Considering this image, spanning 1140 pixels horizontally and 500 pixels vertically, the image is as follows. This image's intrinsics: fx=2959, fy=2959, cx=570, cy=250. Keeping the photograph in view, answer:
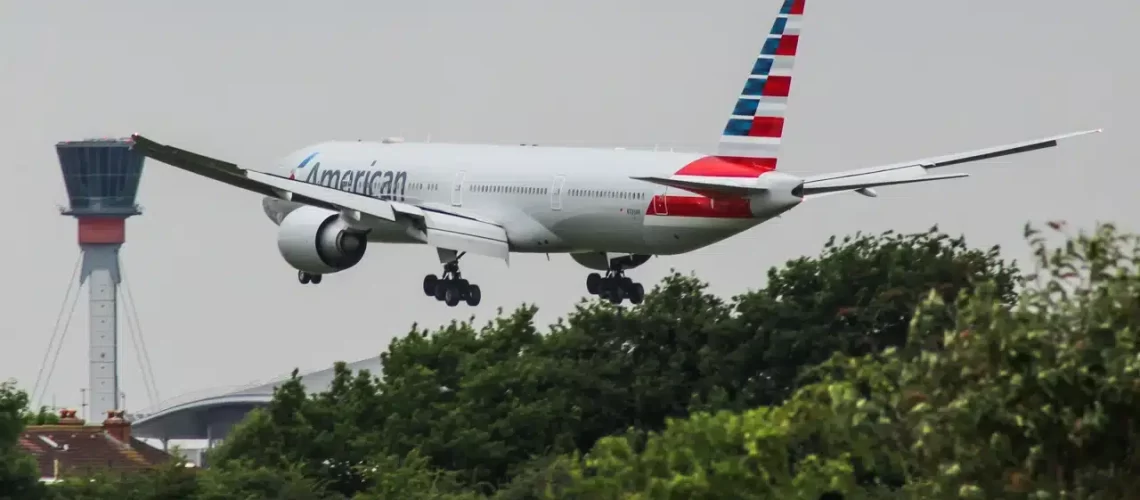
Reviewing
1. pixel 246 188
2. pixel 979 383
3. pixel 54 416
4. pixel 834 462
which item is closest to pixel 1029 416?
pixel 979 383

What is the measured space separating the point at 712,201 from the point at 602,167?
531cm

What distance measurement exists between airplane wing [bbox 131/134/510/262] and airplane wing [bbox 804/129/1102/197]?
38.4 ft

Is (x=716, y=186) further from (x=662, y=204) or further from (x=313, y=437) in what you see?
(x=313, y=437)

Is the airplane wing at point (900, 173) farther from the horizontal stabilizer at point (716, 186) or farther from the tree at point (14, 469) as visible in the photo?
the tree at point (14, 469)

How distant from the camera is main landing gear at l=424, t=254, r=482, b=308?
87.1 meters

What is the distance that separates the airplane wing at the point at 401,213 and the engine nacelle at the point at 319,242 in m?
0.49

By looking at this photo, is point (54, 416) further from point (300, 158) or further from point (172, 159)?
point (172, 159)

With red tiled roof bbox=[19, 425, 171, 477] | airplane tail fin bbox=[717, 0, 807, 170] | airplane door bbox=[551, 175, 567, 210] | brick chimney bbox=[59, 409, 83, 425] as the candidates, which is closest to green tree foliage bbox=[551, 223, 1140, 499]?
airplane tail fin bbox=[717, 0, 807, 170]

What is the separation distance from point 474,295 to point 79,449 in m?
61.9

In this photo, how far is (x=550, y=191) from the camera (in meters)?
86.0

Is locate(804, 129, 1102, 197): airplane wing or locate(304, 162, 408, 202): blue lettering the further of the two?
locate(304, 162, 408, 202): blue lettering

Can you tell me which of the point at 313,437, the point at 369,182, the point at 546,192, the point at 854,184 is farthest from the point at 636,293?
the point at 313,437

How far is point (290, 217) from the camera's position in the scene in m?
89.4

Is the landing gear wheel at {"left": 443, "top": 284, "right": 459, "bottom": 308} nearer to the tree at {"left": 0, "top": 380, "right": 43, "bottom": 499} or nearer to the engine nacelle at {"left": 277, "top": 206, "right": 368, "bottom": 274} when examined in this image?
the engine nacelle at {"left": 277, "top": 206, "right": 368, "bottom": 274}
